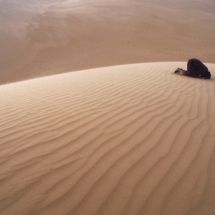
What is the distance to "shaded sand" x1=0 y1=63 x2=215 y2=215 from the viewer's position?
1810 millimetres

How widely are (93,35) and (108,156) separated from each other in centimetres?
1733

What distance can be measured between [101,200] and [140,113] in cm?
178

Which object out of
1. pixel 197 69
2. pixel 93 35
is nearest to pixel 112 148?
pixel 197 69

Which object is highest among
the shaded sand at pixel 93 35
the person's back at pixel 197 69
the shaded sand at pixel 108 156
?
the shaded sand at pixel 93 35

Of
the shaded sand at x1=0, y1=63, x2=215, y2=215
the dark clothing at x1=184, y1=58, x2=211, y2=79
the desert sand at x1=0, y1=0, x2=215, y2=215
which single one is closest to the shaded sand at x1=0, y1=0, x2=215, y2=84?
the dark clothing at x1=184, y1=58, x2=211, y2=79

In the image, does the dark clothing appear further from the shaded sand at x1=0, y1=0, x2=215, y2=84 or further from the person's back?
the shaded sand at x1=0, y1=0, x2=215, y2=84

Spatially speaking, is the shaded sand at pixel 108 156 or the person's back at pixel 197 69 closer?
the shaded sand at pixel 108 156

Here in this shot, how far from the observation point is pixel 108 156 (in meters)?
2.34

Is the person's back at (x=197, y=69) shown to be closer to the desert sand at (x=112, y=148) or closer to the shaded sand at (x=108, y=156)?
the desert sand at (x=112, y=148)

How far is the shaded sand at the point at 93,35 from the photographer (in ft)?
45.4

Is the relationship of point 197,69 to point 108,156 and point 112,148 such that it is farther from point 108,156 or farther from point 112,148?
point 108,156

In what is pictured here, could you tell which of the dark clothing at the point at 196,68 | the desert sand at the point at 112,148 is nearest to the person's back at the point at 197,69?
the dark clothing at the point at 196,68

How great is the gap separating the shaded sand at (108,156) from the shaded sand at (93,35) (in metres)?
9.00

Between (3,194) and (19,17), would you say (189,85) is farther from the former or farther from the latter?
(19,17)
